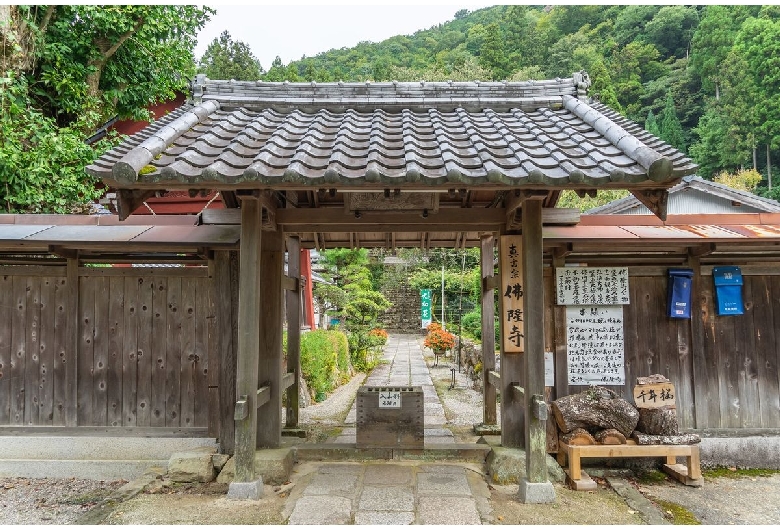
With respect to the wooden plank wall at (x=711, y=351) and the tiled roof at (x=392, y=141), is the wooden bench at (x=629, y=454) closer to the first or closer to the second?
the wooden plank wall at (x=711, y=351)

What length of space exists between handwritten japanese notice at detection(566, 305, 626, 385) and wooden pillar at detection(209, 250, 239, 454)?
413 centimetres

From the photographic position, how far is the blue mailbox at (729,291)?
5.97 metres

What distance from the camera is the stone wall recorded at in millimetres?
31797

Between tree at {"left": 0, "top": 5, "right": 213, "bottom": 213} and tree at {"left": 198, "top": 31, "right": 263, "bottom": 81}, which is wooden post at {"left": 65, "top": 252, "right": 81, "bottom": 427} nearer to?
tree at {"left": 0, "top": 5, "right": 213, "bottom": 213}

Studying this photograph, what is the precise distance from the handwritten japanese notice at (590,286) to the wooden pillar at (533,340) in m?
1.41

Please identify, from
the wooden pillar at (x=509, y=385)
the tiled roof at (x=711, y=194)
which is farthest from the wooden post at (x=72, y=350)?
the tiled roof at (x=711, y=194)

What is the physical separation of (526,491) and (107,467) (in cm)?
485

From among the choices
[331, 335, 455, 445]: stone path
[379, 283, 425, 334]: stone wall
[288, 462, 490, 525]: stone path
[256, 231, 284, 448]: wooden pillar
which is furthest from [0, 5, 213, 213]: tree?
A: [379, 283, 425, 334]: stone wall

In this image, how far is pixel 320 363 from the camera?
11016 mm

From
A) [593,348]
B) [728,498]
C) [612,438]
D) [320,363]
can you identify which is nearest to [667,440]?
[612,438]

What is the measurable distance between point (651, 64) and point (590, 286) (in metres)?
47.8

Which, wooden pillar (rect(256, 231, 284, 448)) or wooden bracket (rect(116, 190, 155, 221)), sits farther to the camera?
wooden pillar (rect(256, 231, 284, 448))

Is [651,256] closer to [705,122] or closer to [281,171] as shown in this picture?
[281,171]

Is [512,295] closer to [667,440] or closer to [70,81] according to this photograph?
[667,440]
